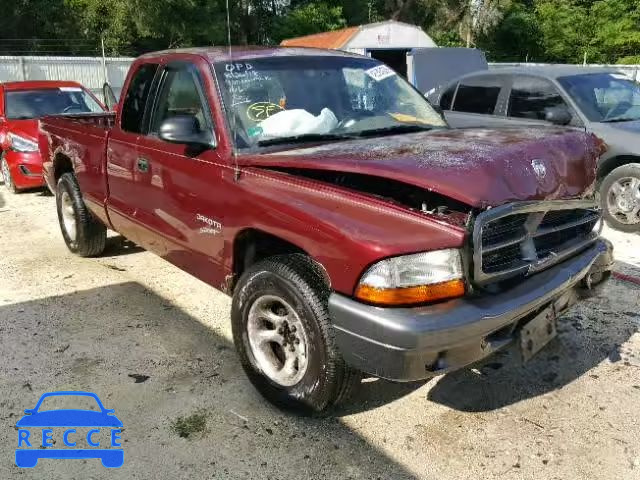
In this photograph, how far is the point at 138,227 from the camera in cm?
436

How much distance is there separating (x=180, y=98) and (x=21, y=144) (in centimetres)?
555

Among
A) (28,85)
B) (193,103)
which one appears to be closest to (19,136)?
(28,85)

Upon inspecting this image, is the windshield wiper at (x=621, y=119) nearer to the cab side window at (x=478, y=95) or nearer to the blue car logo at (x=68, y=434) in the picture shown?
the cab side window at (x=478, y=95)

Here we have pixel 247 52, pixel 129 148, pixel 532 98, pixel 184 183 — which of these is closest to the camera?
pixel 184 183

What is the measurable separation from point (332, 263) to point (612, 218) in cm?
502

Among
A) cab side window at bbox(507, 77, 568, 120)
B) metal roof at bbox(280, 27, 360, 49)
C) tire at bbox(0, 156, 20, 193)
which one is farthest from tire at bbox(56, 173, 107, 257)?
metal roof at bbox(280, 27, 360, 49)

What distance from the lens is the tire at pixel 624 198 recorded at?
6.27 m

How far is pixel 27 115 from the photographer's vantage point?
906 cm

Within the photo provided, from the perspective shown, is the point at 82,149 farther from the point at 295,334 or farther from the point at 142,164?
the point at 295,334

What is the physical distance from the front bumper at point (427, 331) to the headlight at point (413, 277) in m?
0.05

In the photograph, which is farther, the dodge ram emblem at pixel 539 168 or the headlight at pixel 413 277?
the dodge ram emblem at pixel 539 168

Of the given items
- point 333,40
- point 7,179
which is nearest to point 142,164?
point 7,179

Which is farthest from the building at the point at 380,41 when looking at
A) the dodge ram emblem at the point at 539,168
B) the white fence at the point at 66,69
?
the dodge ram emblem at the point at 539,168

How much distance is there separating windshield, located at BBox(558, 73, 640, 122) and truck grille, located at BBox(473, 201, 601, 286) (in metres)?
3.84
